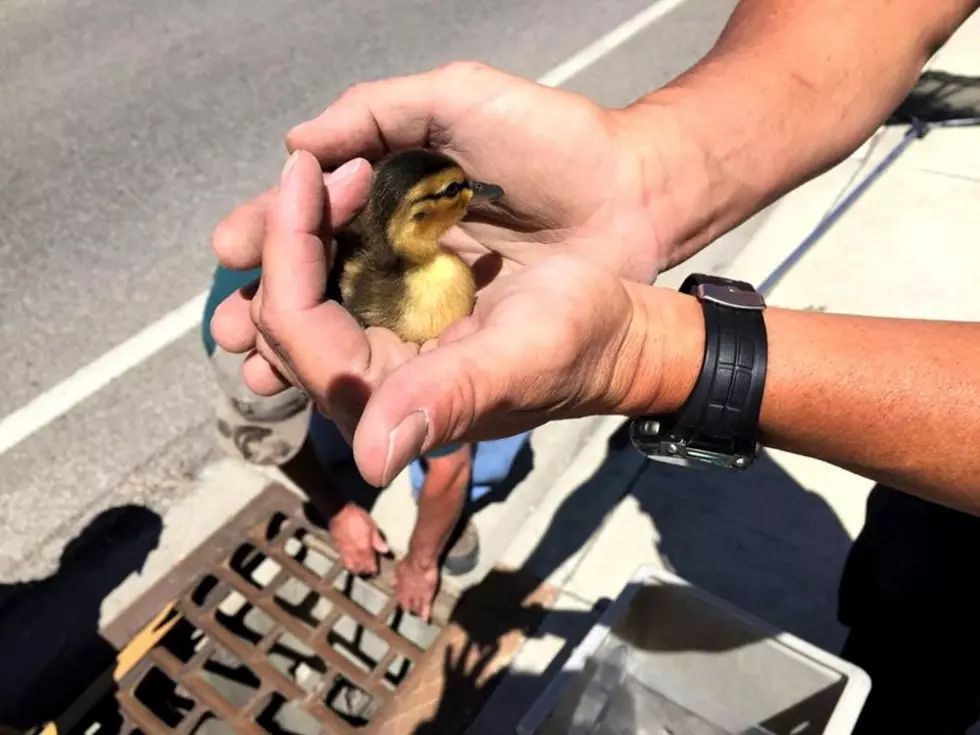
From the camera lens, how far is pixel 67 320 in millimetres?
4598

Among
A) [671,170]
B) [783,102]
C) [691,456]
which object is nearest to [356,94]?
[671,170]

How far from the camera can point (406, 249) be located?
2.44 m

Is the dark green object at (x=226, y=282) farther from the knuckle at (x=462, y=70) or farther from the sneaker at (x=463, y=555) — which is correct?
the sneaker at (x=463, y=555)

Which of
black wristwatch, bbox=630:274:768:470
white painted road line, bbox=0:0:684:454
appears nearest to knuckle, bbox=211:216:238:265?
black wristwatch, bbox=630:274:768:470

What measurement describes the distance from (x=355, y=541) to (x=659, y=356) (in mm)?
2007

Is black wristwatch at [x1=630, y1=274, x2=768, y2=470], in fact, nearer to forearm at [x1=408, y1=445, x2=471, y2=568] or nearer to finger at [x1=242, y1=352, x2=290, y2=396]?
finger at [x1=242, y1=352, x2=290, y2=396]

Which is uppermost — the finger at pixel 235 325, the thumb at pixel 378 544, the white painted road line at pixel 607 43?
the finger at pixel 235 325

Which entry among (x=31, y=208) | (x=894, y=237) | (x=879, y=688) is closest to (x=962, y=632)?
(x=879, y=688)

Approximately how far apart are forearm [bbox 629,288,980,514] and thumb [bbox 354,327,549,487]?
1.41ft

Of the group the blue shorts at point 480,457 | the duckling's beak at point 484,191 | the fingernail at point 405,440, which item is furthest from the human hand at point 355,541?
the fingernail at point 405,440

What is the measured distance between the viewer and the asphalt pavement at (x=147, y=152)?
387cm

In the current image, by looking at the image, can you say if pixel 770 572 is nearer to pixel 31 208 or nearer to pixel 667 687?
pixel 667 687

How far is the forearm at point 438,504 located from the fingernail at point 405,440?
70.5 inches

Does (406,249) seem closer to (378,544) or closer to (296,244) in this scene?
(296,244)
